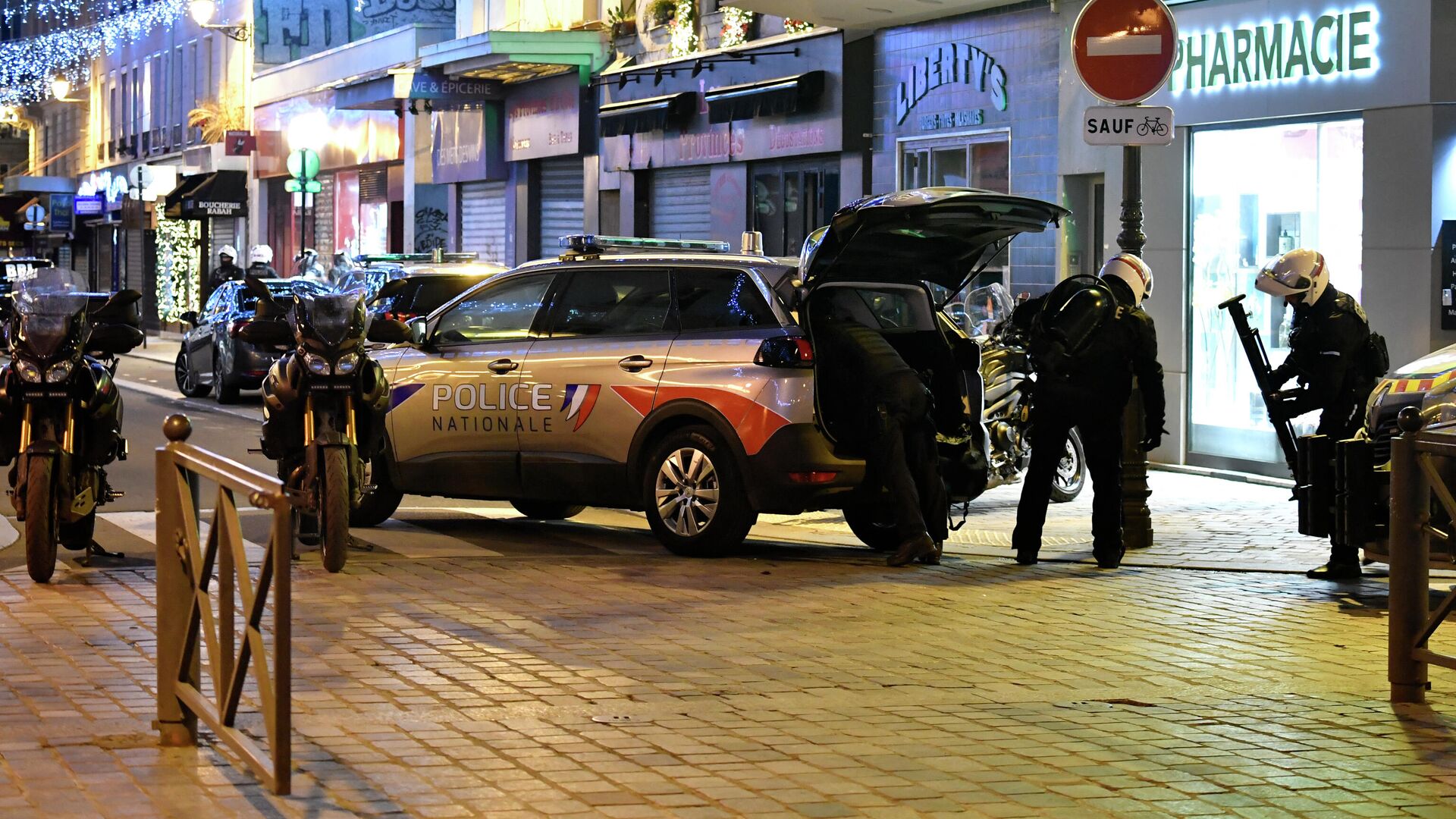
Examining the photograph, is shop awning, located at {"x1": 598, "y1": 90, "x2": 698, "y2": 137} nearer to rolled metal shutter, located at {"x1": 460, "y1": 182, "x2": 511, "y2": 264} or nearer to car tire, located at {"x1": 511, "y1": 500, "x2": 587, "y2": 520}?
rolled metal shutter, located at {"x1": 460, "y1": 182, "x2": 511, "y2": 264}

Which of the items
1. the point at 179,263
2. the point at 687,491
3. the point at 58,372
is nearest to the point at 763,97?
the point at 687,491

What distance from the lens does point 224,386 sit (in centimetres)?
2289

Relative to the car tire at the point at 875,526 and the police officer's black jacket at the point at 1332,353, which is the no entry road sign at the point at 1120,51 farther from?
the car tire at the point at 875,526

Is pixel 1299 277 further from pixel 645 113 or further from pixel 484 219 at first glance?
pixel 484 219

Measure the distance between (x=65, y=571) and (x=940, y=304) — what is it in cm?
494

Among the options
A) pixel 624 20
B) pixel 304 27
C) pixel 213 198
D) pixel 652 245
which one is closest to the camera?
pixel 652 245

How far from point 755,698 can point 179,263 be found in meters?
44.8

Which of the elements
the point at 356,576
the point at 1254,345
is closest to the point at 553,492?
the point at 356,576

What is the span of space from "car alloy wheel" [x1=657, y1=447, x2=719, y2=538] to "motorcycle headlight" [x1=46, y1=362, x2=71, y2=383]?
3.09 m

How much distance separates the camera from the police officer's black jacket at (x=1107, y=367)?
35.0 ft

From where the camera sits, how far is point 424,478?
11922 mm

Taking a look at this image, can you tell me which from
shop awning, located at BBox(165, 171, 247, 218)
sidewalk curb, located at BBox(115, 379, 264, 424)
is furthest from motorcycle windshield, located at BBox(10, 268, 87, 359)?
shop awning, located at BBox(165, 171, 247, 218)

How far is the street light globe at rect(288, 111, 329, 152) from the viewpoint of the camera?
3962 cm

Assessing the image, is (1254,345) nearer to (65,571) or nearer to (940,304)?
(940,304)
